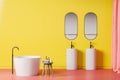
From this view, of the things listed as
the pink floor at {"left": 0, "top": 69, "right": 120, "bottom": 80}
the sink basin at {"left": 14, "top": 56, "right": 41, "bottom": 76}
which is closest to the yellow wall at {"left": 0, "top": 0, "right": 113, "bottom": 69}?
the pink floor at {"left": 0, "top": 69, "right": 120, "bottom": 80}

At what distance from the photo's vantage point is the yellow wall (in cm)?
340

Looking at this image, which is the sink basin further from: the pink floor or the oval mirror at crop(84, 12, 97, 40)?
the oval mirror at crop(84, 12, 97, 40)

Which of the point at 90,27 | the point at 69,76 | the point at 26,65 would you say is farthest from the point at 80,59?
the point at 26,65

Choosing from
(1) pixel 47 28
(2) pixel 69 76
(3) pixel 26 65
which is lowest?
(2) pixel 69 76

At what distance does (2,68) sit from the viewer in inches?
135

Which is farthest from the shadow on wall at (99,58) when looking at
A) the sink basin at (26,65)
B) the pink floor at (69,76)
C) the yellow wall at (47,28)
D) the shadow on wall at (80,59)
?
the sink basin at (26,65)

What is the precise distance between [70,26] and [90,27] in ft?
0.90

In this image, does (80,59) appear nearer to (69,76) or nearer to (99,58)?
(99,58)

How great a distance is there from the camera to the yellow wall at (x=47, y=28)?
340cm

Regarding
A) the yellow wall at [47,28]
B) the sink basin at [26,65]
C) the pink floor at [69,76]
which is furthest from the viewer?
the yellow wall at [47,28]

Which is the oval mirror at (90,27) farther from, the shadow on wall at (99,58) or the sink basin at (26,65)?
the sink basin at (26,65)

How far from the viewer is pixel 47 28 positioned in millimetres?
3420

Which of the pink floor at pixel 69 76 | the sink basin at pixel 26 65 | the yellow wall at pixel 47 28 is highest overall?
the yellow wall at pixel 47 28

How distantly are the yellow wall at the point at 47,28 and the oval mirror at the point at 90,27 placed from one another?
0.16 feet
